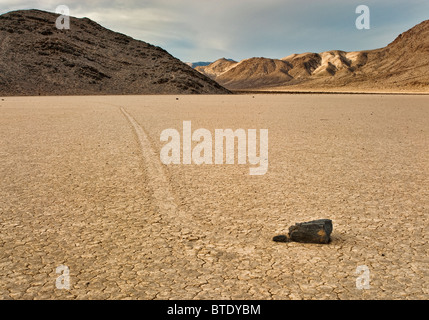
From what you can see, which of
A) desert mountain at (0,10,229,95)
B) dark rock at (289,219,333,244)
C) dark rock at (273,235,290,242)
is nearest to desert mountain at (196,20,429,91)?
desert mountain at (0,10,229,95)

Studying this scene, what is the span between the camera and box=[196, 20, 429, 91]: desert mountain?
106688 millimetres

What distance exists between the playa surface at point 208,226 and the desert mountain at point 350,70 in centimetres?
9380

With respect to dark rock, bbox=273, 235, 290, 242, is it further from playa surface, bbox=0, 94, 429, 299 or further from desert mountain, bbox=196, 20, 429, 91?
desert mountain, bbox=196, 20, 429, 91

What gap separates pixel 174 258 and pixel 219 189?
233cm

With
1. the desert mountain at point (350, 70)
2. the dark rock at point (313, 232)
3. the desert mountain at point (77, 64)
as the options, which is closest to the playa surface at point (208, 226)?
the dark rock at point (313, 232)

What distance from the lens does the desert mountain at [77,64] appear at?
67.9m

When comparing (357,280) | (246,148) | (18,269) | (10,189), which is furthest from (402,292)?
(246,148)

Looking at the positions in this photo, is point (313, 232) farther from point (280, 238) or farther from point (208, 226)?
point (208, 226)

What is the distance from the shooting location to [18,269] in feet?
10.5

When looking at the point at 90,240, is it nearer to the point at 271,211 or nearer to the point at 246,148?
the point at 271,211

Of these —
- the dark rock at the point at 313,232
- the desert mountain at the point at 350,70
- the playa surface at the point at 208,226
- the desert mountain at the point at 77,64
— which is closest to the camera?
the playa surface at the point at 208,226

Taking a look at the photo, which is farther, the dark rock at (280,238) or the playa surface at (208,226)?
the dark rock at (280,238)

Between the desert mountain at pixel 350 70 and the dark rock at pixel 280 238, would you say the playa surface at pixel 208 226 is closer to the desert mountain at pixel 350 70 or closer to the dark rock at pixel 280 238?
the dark rock at pixel 280 238

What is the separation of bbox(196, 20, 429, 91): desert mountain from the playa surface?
93799mm
